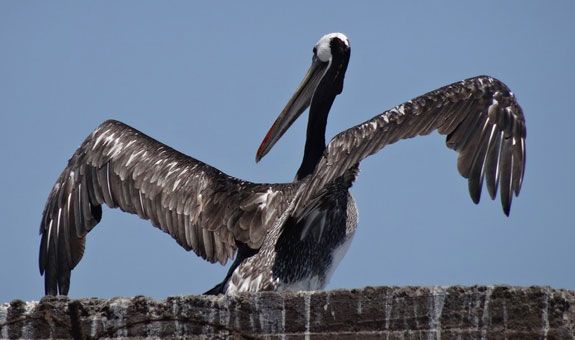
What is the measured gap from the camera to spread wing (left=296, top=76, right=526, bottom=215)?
710cm

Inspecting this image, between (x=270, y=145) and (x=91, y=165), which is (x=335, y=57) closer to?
(x=270, y=145)

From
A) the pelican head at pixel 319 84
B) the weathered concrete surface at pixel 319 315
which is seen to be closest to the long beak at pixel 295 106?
the pelican head at pixel 319 84

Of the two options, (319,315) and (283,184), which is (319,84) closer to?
(283,184)

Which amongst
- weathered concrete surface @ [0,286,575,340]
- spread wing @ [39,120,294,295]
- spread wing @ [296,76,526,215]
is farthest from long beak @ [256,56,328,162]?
weathered concrete surface @ [0,286,575,340]

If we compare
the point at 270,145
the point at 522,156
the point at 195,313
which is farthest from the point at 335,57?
the point at 195,313

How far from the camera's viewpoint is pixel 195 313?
4379 millimetres

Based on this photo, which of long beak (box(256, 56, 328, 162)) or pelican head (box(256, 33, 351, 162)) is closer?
pelican head (box(256, 33, 351, 162))

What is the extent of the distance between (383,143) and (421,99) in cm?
49

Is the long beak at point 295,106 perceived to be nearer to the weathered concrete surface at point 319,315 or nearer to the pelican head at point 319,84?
the pelican head at point 319,84

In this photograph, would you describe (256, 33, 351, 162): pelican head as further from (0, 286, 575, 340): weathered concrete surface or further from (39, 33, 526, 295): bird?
(0, 286, 575, 340): weathered concrete surface

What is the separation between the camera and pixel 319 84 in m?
9.05

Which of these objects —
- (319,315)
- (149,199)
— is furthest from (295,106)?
(319,315)

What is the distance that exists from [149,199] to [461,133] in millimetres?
2735

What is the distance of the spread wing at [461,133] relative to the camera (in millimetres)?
7102
